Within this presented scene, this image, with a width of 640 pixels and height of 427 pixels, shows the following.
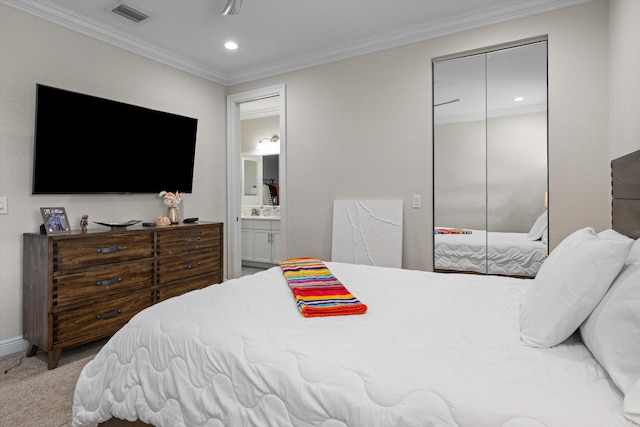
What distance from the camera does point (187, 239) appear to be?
3492 mm

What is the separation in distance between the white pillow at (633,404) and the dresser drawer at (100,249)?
120 inches

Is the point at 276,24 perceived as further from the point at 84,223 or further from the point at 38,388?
the point at 38,388

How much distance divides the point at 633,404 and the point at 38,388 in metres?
2.86

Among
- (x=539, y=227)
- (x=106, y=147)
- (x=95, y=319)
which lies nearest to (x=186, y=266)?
(x=95, y=319)

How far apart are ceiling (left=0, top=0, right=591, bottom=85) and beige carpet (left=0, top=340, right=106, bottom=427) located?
2615 mm

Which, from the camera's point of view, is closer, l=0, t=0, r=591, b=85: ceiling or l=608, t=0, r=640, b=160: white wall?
l=608, t=0, r=640, b=160: white wall

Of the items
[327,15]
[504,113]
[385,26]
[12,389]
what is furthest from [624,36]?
[12,389]

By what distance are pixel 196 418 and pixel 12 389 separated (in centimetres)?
177

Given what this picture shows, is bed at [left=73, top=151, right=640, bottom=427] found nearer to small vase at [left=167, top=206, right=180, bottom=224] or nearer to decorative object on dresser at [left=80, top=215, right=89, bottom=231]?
decorative object on dresser at [left=80, top=215, right=89, bottom=231]

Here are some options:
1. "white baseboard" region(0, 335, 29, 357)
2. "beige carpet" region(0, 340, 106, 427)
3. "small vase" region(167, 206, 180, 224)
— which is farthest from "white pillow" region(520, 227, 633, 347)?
"white baseboard" region(0, 335, 29, 357)

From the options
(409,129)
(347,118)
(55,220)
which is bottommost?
(55,220)

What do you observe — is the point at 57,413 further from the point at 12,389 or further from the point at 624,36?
the point at 624,36

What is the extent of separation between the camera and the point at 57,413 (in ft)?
6.35

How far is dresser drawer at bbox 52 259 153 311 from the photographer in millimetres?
2536
